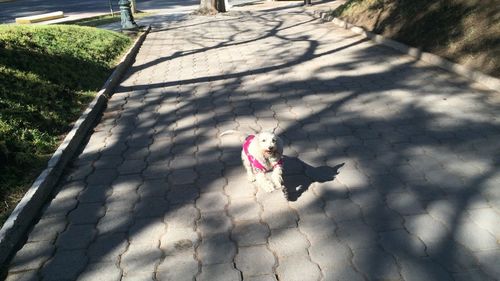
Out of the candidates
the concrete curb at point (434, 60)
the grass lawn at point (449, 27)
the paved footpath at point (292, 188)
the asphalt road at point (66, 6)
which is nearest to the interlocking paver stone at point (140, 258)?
the paved footpath at point (292, 188)

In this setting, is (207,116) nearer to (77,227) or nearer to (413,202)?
(77,227)

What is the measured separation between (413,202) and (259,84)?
4.24 m

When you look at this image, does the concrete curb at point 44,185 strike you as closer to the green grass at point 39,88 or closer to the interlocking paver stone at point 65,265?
the green grass at point 39,88

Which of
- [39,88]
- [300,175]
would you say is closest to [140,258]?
[300,175]

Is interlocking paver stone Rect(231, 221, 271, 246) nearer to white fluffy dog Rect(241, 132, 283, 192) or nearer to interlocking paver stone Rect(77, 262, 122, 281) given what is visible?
white fluffy dog Rect(241, 132, 283, 192)

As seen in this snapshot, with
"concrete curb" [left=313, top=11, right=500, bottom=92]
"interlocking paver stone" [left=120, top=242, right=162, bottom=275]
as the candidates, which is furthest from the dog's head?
"concrete curb" [left=313, top=11, right=500, bottom=92]

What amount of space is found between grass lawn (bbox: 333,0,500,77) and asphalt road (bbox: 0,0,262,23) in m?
15.3

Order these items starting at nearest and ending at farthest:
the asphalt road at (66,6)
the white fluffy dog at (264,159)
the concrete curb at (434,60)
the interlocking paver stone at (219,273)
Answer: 1. the interlocking paver stone at (219,273)
2. the white fluffy dog at (264,159)
3. the concrete curb at (434,60)
4. the asphalt road at (66,6)

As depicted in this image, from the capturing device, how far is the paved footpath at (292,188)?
328 cm

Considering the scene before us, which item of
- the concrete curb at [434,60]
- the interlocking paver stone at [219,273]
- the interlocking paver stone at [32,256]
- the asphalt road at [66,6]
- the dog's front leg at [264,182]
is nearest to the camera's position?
the interlocking paver stone at [219,273]

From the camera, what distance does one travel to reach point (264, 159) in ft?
12.6

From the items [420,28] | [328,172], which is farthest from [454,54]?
[328,172]

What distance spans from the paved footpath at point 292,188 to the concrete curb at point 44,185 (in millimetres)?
112

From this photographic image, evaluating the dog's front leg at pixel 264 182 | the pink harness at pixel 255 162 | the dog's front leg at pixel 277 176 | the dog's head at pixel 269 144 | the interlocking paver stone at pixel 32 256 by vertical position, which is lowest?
the interlocking paver stone at pixel 32 256
